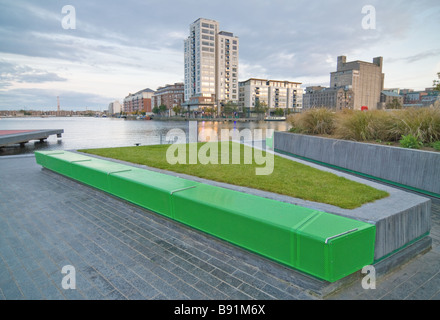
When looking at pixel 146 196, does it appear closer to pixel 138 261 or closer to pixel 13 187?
pixel 138 261

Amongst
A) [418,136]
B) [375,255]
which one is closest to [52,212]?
[375,255]

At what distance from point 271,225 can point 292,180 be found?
11.3 feet

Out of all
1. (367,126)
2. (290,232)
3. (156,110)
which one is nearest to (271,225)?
(290,232)

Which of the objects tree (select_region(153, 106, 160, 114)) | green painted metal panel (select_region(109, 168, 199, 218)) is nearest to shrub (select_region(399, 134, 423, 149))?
green painted metal panel (select_region(109, 168, 199, 218))

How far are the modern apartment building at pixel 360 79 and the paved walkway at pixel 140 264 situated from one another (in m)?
169

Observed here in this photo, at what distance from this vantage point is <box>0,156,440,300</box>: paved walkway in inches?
126

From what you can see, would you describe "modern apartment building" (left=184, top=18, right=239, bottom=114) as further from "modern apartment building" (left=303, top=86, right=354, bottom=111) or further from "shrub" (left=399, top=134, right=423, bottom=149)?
"shrub" (left=399, top=134, right=423, bottom=149)

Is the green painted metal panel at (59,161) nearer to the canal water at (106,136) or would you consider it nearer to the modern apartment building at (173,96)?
the canal water at (106,136)

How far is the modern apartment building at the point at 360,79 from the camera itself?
530 feet

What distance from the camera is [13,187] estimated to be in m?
8.19

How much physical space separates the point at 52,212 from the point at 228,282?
15.4 ft

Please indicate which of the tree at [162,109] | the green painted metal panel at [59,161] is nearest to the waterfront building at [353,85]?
the tree at [162,109]

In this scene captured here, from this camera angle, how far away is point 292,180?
6758mm

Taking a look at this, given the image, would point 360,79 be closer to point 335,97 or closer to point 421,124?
point 335,97
